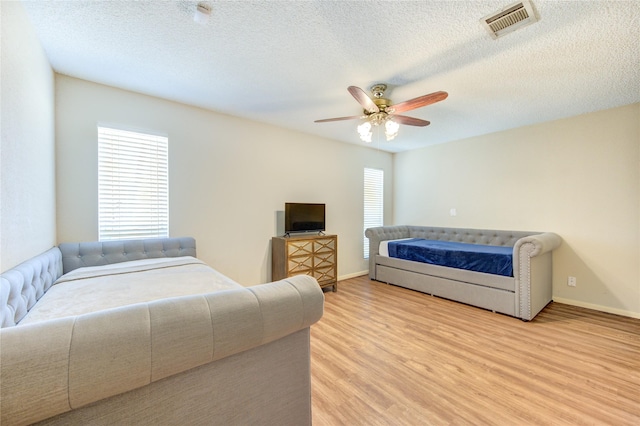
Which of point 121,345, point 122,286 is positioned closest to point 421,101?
point 121,345

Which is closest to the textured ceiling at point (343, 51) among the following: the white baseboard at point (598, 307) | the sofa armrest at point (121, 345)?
the sofa armrest at point (121, 345)

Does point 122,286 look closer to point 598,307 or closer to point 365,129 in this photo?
point 365,129

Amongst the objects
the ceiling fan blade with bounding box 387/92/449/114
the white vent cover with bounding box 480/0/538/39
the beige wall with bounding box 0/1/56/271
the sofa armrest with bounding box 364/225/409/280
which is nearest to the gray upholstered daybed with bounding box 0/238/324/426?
the beige wall with bounding box 0/1/56/271

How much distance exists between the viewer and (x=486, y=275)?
3.37 m

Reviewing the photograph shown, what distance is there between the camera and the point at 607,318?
121 inches

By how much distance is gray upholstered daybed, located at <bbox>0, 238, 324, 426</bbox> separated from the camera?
684 mm

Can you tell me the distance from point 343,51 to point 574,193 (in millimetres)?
3651

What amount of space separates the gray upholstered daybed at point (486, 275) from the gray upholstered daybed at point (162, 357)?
2968mm

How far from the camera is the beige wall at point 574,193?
3.15 meters

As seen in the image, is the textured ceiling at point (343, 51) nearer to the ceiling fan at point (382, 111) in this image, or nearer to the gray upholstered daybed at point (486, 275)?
the ceiling fan at point (382, 111)

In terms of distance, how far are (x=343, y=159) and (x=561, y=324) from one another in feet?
12.2

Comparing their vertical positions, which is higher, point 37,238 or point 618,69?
point 618,69

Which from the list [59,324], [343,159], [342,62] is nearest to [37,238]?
[59,324]

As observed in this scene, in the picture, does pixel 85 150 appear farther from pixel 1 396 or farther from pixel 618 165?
pixel 618 165
